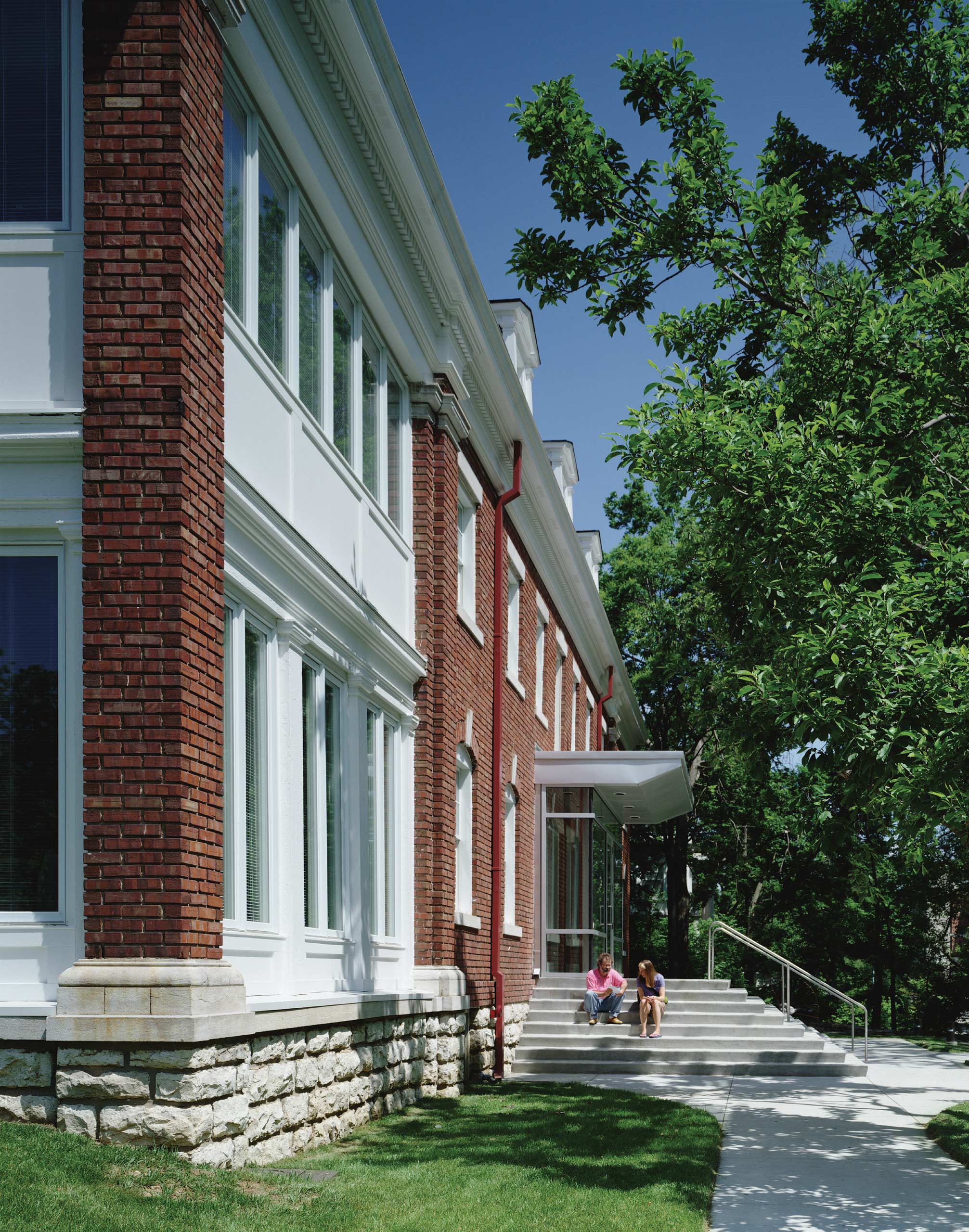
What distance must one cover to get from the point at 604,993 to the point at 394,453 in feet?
32.0

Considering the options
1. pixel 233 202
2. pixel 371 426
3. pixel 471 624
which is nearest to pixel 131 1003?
pixel 233 202

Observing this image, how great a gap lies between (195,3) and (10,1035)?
5.82m

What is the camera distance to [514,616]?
20891 mm

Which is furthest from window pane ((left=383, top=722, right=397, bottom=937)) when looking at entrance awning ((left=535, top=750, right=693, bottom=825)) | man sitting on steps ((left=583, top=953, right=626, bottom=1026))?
entrance awning ((left=535, top=750, right=693, bottom=825))

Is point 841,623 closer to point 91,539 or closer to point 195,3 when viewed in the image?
point 91,539

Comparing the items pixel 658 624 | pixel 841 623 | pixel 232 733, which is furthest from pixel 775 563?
pixel 658 624

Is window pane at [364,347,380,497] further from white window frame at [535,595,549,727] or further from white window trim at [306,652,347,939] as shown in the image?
white window frame at [535,595,549,727]

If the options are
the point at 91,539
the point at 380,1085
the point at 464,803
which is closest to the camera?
the point at 91,539

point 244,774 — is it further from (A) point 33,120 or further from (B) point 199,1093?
(A) point 33,120

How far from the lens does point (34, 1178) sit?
6.00m

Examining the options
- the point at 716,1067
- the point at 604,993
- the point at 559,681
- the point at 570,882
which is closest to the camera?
the point at 716,1067

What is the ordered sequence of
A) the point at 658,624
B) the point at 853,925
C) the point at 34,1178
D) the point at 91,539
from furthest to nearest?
the point at 853,925 → the point at 658,624 → the point at 91,539 → the point at 34,1178

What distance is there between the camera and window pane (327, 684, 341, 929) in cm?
1141

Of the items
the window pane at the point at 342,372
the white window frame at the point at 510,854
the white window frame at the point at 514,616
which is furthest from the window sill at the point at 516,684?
the window pane at the point at 342,372
